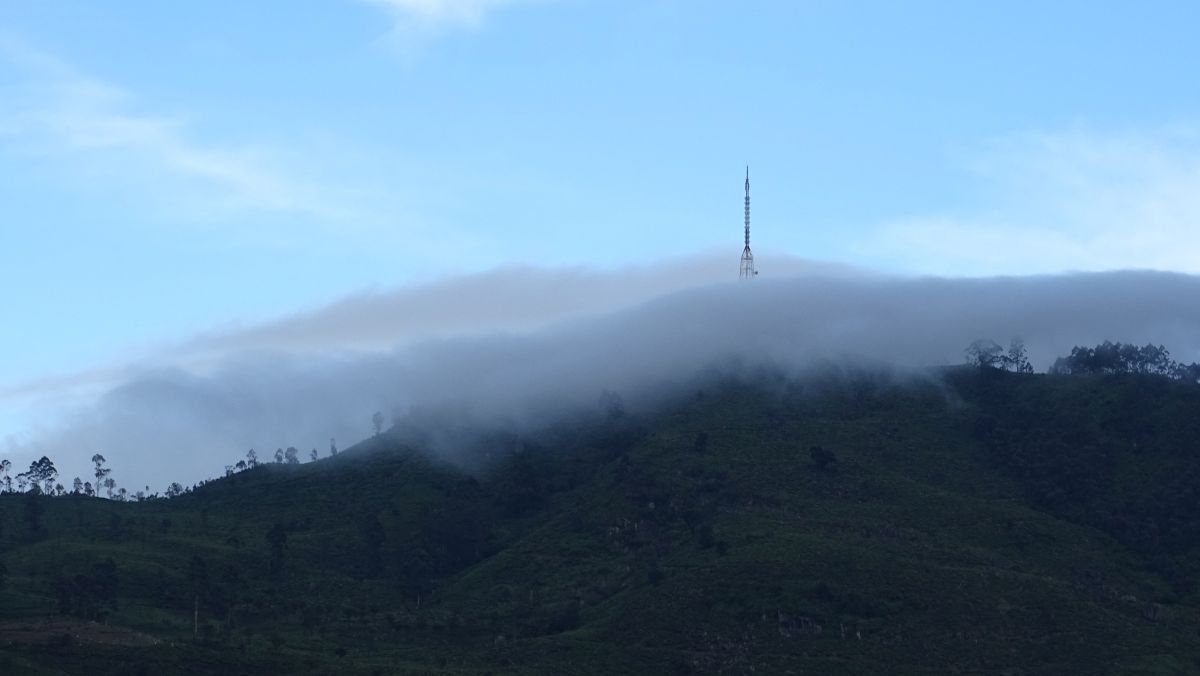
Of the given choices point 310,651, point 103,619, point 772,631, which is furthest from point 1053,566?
point 103,619

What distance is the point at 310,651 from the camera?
16938 cm

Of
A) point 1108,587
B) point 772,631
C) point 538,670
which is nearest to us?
point 538,670

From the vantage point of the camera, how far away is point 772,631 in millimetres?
171500

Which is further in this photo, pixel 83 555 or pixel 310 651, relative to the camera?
pixel 83 555

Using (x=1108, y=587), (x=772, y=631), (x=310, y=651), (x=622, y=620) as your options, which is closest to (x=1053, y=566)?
(x=1108, y=587)

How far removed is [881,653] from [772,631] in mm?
11435

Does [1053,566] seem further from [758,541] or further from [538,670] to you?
[538,670]

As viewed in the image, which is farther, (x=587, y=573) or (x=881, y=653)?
(x=587, y=573)

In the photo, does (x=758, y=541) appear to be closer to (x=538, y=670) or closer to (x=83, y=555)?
(x=538, y=670)

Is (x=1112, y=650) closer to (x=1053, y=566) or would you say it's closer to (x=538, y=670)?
(x=1053, y=566)

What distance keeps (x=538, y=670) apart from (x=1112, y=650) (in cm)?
5818

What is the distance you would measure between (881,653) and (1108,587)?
1452 inches

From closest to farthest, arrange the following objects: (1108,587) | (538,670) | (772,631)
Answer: (538,670) → (772,631) → (1108,587)

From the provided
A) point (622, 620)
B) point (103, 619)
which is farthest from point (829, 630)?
point (103, 619)
